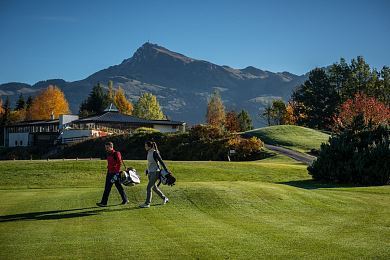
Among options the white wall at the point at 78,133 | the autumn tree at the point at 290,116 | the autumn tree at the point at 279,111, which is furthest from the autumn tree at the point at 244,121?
the white wall at the point at 78,133

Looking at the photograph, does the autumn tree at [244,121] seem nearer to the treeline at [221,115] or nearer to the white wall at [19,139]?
the treeline at [221,115]

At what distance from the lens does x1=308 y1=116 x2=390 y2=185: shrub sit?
98.8 ft

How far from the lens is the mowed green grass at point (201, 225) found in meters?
10.8

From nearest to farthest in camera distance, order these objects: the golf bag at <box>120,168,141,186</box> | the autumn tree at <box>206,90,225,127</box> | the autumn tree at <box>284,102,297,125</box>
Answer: the golf bag at <box>120,168,141,186</box> < the autumn tree at <box>284,102,297,125</box> < the autumn tree at <box>206,90,225,127</box>

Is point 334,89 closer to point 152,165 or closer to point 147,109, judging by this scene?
point 147,109

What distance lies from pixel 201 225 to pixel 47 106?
123488 mm

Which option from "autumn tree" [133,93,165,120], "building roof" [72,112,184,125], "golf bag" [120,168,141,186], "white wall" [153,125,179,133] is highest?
"autumn tree" [133,93,165,120]

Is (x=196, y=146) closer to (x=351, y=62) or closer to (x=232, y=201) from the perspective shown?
(x=232, y=201)

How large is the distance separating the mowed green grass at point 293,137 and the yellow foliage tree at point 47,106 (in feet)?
213

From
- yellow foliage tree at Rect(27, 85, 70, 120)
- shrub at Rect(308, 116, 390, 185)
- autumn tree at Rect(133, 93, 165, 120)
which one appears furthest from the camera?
autumn tree at Rect(133, 93, 165, 120)

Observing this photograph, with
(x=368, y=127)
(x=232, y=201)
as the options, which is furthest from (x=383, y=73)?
(x=232, y=201)

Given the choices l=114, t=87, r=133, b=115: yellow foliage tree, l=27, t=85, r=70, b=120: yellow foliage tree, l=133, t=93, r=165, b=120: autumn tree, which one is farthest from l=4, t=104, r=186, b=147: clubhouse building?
l=114, t=87, r=133, b=115: yellow foliage tree

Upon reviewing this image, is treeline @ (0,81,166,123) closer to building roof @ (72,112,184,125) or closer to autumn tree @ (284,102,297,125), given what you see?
building roof @ (72,112,184,125)

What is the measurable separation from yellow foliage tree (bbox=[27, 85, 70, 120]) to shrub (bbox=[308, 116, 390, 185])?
106569 millimetres
